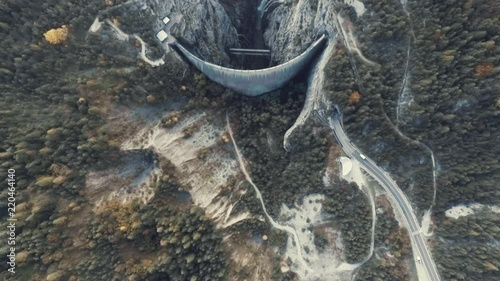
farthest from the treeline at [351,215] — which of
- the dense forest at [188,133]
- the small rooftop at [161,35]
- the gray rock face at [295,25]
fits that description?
the small rooftop at [161,35]

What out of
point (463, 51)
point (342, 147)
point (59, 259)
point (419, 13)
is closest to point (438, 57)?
point (463, 51)

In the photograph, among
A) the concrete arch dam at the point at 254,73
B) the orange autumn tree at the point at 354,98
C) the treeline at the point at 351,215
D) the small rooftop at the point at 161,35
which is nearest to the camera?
the treeline at the point at 351,215

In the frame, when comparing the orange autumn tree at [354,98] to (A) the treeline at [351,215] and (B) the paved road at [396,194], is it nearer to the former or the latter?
(B) the paved road at [396,194]

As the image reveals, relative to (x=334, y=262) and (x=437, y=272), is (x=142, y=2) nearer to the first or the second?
(x=334, y=262)

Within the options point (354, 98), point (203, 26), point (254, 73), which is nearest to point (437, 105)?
point (354, 98)

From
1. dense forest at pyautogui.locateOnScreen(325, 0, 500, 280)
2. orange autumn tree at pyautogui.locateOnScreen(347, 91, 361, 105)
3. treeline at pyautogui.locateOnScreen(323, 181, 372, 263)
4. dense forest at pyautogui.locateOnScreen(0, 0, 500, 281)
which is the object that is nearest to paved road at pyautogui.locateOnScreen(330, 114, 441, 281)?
dense forest at pyautogui.locateOnScreen(325, 0, 500, 280)
